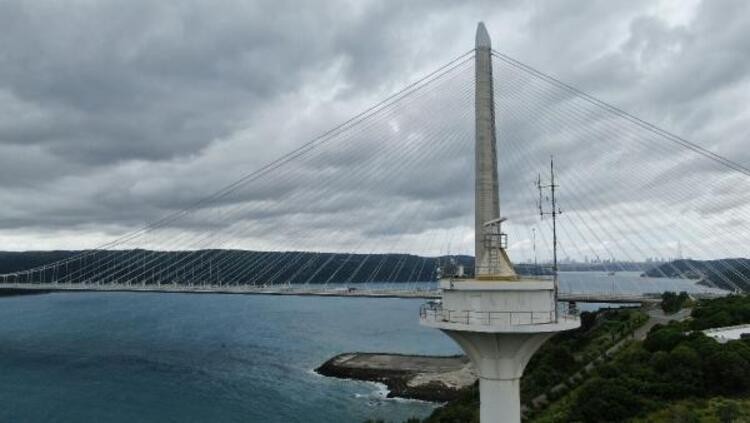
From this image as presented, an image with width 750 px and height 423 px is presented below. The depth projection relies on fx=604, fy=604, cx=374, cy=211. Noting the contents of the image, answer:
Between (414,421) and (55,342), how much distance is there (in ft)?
188

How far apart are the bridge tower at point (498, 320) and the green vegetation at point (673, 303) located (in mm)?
40977

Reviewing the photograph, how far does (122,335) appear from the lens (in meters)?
79.9

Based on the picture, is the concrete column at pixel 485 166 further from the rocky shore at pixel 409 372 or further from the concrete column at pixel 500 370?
the rocky shore at pixel 409 372

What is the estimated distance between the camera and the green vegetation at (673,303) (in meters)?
49.8

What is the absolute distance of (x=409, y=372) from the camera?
2126 inches

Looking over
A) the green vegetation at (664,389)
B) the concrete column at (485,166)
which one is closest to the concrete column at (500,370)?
the concrete column at (485,166)

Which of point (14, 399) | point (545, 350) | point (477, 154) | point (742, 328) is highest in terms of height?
point (477, 154)

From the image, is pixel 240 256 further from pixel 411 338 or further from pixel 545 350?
pixel 545 350

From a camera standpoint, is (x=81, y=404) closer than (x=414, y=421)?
No

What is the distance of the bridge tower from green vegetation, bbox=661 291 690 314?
4098 cm

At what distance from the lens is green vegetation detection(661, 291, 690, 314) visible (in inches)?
1962

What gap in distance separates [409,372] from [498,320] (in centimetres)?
4281

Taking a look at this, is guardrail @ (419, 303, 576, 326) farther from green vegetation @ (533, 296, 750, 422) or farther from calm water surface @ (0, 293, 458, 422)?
calm water surface @ (0, 293, 458, 422)

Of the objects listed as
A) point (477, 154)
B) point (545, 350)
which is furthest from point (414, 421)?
point (477, 154)
